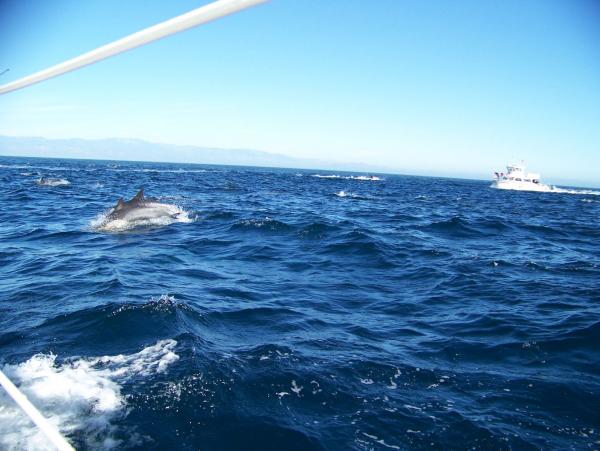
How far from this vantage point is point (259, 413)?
5117 millimetres

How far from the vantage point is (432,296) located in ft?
34.3

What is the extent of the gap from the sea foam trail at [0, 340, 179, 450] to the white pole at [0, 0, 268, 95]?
3786 millimetres

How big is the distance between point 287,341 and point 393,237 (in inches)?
484

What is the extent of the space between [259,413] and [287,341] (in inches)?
87.4

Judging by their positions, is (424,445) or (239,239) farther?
(239,239)

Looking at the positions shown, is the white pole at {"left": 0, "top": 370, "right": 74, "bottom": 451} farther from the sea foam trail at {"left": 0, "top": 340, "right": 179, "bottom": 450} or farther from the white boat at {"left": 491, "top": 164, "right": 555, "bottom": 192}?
the white boat at {"left": 491, "top": 164, "right": 555, "bottom": 192}

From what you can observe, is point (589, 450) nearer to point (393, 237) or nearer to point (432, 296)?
point (432, 296)

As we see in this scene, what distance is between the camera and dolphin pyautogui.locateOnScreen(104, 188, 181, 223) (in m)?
18.8

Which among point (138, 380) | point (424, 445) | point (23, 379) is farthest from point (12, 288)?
point (424, 445)

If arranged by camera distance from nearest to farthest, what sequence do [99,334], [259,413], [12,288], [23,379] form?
[259,413] → [23,379] → [99,334] → [12,288]

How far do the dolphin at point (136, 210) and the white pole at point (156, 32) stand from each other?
54.2 ft

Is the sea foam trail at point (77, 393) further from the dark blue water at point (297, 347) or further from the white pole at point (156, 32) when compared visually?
the white pole at point (156, 32)

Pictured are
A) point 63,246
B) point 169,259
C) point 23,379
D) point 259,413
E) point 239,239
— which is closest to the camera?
point 259,413

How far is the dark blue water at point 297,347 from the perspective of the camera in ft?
16.1
